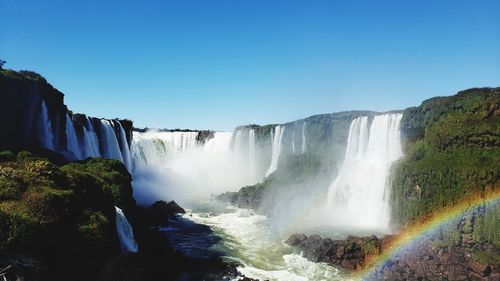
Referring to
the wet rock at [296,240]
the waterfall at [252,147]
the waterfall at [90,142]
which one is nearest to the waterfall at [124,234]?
the wet rock at [296,240]

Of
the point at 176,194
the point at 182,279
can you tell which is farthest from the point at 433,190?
the point at 176,194

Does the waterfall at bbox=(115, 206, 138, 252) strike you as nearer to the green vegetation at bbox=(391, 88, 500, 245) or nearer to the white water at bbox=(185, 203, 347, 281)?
the white water at bbox=(185, 203, 347, 281)

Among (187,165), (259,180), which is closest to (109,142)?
(187,165)

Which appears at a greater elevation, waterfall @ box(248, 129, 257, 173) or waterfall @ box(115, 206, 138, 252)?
waterfall @ box(248, 129, 257, 173)

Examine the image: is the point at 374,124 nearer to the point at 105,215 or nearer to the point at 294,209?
the point at 294,209

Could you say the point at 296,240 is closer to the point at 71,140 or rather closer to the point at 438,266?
the point at 438,266

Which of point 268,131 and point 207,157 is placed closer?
point 268,131

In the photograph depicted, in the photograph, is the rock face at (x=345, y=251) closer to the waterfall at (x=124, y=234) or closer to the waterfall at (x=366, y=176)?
the waterfall at (x=366, y=176)

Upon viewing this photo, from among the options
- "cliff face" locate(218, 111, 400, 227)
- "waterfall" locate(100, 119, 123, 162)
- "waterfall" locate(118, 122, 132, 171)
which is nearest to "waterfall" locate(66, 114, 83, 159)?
"waterfall" locate(100, 119, 123, 162)
